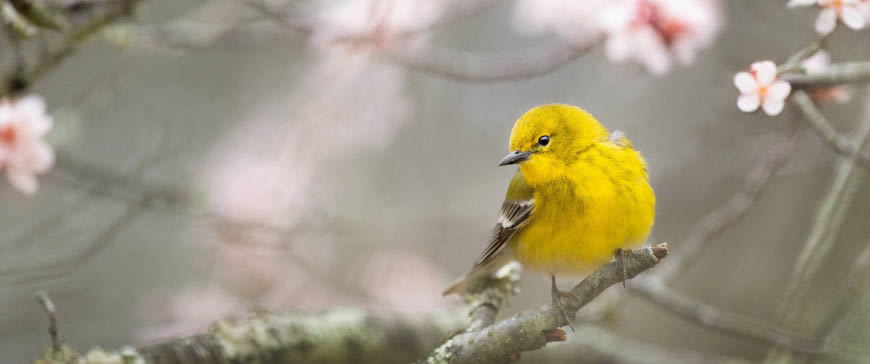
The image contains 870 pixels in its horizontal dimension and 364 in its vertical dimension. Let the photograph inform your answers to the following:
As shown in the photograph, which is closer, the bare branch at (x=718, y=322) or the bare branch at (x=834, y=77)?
the bare branch at (x=834, y=77)

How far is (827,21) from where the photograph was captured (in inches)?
79.4

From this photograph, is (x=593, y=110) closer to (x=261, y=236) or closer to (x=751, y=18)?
(x=751, y=18)

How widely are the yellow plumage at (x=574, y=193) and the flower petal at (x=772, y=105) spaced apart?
404 millimetres

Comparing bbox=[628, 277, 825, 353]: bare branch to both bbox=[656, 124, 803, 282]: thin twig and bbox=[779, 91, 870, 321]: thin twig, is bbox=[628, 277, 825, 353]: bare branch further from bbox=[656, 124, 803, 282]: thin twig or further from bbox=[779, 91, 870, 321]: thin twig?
bbox=[779, 91, 870, 321]: thin twig

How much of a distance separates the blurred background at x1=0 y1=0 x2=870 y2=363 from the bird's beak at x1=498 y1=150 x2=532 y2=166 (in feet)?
2.96

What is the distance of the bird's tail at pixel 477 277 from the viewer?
2680mm

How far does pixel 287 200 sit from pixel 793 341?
3076 mm

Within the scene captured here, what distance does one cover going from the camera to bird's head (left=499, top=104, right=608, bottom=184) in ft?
7.54

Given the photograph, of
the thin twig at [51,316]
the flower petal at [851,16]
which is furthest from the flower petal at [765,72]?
the thin twig at [51,316]

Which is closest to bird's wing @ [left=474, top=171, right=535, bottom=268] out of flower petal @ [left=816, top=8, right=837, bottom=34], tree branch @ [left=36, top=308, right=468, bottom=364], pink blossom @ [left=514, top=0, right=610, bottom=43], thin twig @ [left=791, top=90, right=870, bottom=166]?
tree branch @ [left=36, top=308, right=468, bottom=364]

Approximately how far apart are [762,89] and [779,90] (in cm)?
4

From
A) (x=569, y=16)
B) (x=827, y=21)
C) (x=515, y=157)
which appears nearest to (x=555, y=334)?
(x=515, y=157)

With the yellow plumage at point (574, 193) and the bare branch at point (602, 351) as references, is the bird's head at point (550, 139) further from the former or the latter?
the bare branch at point (602, 351)

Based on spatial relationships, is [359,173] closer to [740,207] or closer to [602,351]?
[602,351]
